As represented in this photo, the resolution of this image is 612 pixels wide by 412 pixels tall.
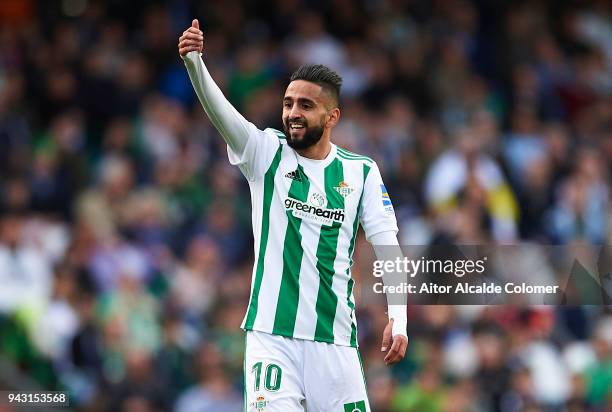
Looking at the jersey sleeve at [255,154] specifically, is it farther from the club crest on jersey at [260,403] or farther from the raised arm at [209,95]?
the club crest on jersey at [260,403]

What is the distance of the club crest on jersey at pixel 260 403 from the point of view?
5.89 meters

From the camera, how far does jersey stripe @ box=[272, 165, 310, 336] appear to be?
602cm

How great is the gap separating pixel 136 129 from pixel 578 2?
5.83 meters

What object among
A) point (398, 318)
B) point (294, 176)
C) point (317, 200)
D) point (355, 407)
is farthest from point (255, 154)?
point (355, 407)

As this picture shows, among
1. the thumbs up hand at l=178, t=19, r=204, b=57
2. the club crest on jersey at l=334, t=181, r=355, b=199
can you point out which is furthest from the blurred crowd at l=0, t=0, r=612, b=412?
the thumbs up hand at l=178, t=19, r=204, b=57

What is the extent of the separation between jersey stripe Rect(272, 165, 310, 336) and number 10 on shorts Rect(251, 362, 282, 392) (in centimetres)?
18

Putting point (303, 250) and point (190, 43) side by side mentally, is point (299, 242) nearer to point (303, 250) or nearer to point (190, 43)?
point (303, 250)

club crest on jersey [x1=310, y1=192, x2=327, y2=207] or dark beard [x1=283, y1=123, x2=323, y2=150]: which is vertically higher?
dark beard [x1=283, y1=123, x2=323, y2=150]

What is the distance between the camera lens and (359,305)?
10.1 meters

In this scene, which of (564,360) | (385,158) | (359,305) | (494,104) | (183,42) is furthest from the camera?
(494,104)

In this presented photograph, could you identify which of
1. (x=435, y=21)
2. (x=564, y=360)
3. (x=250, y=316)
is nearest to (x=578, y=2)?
(x=435, y=21)

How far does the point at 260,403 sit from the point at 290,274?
66 cm

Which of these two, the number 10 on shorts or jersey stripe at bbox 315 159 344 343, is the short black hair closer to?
jersey stripe at bbox 315 159 344 343

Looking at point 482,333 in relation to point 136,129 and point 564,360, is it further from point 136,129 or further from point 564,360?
point 136,129
